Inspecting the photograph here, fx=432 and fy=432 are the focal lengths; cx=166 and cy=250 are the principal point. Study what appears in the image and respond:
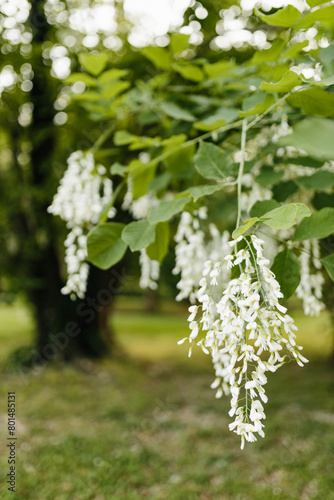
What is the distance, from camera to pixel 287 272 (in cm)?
141

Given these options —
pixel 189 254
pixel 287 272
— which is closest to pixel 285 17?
pixel 287 272

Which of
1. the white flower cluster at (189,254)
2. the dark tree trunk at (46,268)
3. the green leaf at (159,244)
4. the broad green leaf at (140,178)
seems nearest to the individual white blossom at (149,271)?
the white flower cluster at (189,254)

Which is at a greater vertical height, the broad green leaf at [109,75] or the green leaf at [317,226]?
the broad green leaf at [109,75]

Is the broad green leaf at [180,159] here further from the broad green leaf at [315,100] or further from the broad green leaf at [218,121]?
the broad green leaf at [315,100]

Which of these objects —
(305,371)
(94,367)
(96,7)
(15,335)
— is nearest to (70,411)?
(94,367)

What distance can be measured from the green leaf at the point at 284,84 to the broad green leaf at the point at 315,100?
0.08 m

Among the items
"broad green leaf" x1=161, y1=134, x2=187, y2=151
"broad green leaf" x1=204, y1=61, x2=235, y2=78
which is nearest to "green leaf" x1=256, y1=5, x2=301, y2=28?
"broad green leaf" x1=161, y1=134, x2=187, y2=151

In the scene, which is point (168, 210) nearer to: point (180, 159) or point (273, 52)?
point (180, 159)

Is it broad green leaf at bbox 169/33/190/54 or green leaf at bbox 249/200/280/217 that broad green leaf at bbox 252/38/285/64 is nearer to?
broad green leaf at bbox 169/33/190/54

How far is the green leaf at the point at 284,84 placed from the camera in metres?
1.26

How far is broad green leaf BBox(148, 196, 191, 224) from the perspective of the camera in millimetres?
1436

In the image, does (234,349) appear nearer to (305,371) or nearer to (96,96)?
(96,96)

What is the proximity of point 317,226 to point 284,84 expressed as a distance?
464 mm

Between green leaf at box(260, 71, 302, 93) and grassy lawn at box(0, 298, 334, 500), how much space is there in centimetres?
279
